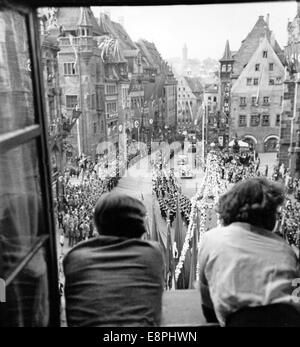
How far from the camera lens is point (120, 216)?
1.71 m

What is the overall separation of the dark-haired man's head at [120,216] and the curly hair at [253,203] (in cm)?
34

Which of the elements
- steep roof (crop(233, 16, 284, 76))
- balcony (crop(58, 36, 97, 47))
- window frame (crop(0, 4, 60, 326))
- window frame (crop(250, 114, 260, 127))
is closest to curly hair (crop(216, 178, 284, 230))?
window frame (crop(250, 114, 260, 127))

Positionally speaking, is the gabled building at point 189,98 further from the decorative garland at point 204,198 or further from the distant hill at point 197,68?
the decorative garland at point 204,198

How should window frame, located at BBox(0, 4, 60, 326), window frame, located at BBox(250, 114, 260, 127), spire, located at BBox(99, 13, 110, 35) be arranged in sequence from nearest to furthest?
window frame, located at BBox(0, 4, 60, 326)
spire, located at BBox(99, 13, 110, 35)
window frame, located at BBox(250, 114, 260, 127)

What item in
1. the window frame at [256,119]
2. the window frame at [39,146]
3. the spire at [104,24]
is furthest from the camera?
the window frame at [256,119]

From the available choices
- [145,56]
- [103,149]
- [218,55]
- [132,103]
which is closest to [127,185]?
[103,149]

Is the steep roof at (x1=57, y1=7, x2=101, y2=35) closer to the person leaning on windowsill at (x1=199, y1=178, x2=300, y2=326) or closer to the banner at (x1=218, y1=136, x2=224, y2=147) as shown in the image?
the banner at (x1=218, y1=136, x2=224, y2=147)

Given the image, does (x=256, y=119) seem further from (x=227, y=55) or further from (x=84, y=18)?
(x=84, y=18)

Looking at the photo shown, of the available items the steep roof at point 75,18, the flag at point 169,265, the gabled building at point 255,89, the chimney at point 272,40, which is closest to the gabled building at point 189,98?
the gabled building at point 255,89

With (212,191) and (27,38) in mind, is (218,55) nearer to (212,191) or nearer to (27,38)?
(212,191)

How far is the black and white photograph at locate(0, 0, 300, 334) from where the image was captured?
1656 mm

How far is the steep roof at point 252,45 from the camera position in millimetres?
1701
